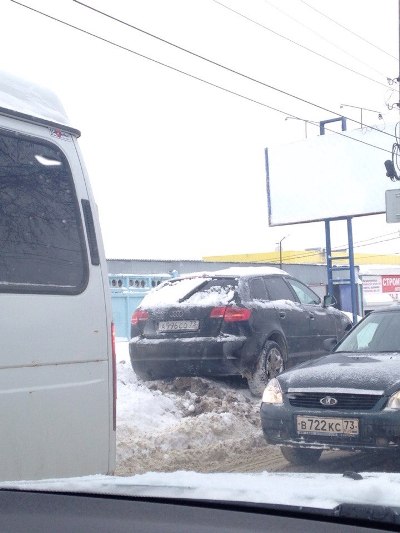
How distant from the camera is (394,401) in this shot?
6.45 meters

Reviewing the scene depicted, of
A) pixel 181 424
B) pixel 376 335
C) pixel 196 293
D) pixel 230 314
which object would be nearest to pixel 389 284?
pixel 196 293

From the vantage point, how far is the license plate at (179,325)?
1038cm

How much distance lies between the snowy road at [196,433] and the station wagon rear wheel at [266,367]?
181 mm

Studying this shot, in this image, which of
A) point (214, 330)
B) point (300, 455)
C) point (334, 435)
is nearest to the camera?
point (334, 435)

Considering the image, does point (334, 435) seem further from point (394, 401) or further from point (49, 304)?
point (49, 304)

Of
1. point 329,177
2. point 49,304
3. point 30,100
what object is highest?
point 329,177

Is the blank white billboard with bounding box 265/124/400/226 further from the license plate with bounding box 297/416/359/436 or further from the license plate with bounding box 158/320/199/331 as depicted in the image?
the license plate with bounding box 297/416/359/436

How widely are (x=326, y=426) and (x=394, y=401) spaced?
59 centimetres

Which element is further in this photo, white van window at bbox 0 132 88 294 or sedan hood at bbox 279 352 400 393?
sedan hood at bbox 279 352 400 393

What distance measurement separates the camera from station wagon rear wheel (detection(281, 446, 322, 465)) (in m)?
7.41

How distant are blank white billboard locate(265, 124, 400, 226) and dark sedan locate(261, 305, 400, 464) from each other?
1593 cm

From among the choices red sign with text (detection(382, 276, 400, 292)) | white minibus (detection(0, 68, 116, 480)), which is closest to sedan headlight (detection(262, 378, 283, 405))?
white minibus (detection(0, 68, 116, 480))

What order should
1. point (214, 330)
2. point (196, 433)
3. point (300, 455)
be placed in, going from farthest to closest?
point (214, 330), point (196, 433), point (300, 455)

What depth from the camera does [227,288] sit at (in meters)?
10.8
